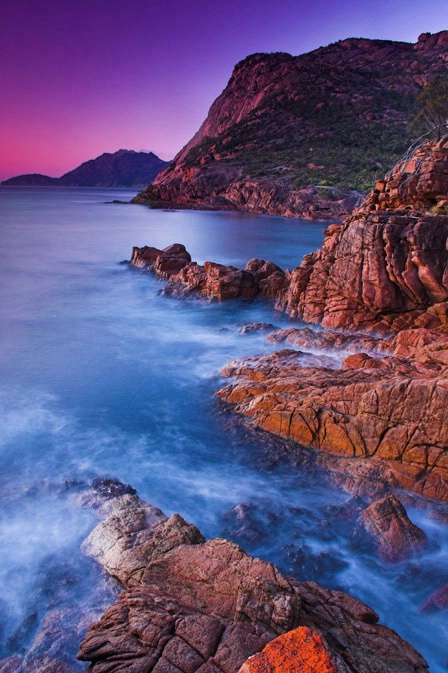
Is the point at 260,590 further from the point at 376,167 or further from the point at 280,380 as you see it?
the point at 376,167

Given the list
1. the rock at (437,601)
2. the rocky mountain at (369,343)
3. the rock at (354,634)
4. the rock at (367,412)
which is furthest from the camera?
the rocky mountain at (369,343)

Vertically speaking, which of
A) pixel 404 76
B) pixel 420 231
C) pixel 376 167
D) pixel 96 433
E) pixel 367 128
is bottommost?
pixel 96 433

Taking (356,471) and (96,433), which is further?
(96,433)

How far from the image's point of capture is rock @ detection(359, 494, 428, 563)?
650 centimetres

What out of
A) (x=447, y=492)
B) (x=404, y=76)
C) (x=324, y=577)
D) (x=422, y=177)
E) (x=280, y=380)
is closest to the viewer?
(x=324, y=577)

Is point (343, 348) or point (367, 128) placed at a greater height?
point (367, 128)

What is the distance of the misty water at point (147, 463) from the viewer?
5984 mm

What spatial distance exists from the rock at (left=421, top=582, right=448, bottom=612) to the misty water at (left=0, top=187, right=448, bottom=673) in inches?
3.8

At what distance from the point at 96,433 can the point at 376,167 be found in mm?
61636

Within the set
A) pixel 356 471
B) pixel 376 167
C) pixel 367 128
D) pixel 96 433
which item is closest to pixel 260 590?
pixel 356 471

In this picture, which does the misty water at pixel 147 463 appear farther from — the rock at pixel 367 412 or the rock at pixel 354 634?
the rock at pixel 354 634

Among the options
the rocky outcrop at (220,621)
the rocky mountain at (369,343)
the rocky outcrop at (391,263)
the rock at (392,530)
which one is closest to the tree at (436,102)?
the rocky mountain at (369,343)

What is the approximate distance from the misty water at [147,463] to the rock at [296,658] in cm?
269

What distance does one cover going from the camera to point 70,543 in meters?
6.59
